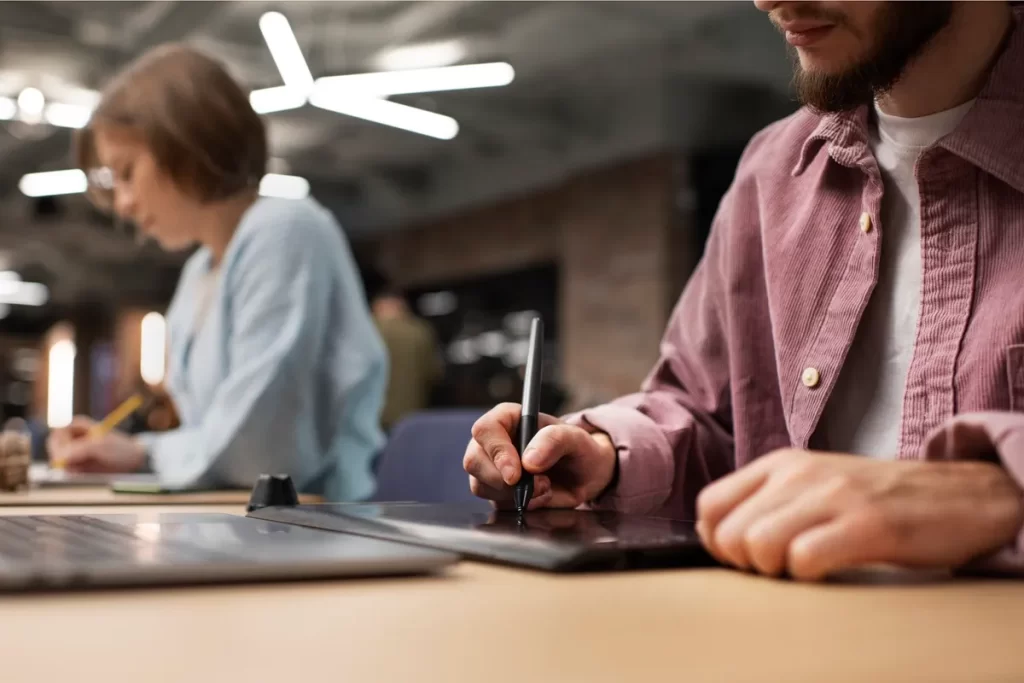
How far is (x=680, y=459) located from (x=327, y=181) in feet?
26.1

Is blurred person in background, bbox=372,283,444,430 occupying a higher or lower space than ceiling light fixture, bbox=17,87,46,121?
lower

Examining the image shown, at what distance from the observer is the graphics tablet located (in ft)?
1.79

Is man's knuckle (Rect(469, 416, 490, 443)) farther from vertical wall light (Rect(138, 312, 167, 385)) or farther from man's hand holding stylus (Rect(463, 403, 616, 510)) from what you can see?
vertical wall light (Rect(138, 312, 167, 385))

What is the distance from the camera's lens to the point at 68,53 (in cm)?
549

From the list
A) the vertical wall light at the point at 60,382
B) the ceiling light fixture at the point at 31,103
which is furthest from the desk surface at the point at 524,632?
the vertical wall light at the point at 60,382

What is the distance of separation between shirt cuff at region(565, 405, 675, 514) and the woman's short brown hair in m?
1.12

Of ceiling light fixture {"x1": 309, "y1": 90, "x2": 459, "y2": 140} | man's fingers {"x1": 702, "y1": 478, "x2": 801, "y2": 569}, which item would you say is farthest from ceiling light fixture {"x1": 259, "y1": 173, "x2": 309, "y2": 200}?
man's fingers {"x1": 702, "y1": 478, "x2": 801, "y2": 569}

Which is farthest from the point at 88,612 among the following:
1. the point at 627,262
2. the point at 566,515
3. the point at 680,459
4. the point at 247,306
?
the point at 627,262

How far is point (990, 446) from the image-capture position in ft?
1.82

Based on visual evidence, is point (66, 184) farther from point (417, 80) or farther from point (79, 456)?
point (79, 456)

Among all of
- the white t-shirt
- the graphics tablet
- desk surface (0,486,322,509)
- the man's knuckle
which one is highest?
the white t-shirt

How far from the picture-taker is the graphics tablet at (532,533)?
0.54 m

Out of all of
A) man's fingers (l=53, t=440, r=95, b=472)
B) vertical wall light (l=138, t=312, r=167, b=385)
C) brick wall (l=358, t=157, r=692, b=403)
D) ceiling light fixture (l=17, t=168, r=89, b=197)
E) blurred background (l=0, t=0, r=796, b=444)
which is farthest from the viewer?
vertical wall light (l=138, t=312, r=167, b=385)

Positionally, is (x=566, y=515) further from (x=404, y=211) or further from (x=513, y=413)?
(x=404, y=211)
